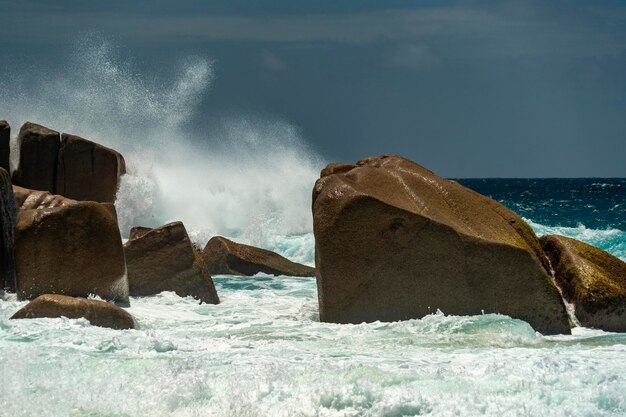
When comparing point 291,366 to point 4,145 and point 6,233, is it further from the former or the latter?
point 4,145

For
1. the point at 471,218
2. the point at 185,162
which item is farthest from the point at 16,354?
the point at 185,162

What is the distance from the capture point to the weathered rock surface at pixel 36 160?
61.3 feet

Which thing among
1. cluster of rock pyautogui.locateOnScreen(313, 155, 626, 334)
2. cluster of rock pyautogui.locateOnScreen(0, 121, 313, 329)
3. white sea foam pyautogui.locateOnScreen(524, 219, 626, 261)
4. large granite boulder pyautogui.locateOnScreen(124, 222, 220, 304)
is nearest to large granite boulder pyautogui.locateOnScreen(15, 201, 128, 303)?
cluster of rock pyautogui.locateOnScreen(0, 121, 313, 329)

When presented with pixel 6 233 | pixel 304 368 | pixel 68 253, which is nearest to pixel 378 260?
pixel 304 368

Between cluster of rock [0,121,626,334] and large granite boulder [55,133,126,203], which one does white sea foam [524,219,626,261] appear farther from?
cluster of rock [0,121,626,334]

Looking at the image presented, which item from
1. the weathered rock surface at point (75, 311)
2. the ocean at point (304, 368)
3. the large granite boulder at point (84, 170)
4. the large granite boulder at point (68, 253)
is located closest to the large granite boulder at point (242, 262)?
the large granite boulder at point (84, 170)

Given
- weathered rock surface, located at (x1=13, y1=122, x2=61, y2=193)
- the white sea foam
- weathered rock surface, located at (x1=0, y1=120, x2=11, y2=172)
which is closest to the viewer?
weathered rock surface, located at (x1=0, y1=120, x2=11, y2=172)

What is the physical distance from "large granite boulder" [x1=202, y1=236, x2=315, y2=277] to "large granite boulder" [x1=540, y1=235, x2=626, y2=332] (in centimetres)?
614

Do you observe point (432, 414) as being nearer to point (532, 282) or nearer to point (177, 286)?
point (532, 282)

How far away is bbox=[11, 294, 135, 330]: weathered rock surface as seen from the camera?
909 cm

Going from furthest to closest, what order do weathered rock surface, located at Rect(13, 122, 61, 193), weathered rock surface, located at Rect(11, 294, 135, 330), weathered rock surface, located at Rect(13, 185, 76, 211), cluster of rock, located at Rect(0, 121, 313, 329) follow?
weathered rock surface, located at Rect(13, 122, 61, 193) → weathered rock surface, located at Rect(13, 185, 76, 211) → cluster of rock, located at Rect(0, 121, 313, 329) → weathered rock surface, located at Rect(11, 294, 135, 330)

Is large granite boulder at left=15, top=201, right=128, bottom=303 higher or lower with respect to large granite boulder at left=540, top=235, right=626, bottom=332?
higher

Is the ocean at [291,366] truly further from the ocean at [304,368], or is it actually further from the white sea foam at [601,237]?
the white sea foam at [601,237]

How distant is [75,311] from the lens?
9.08 metres
